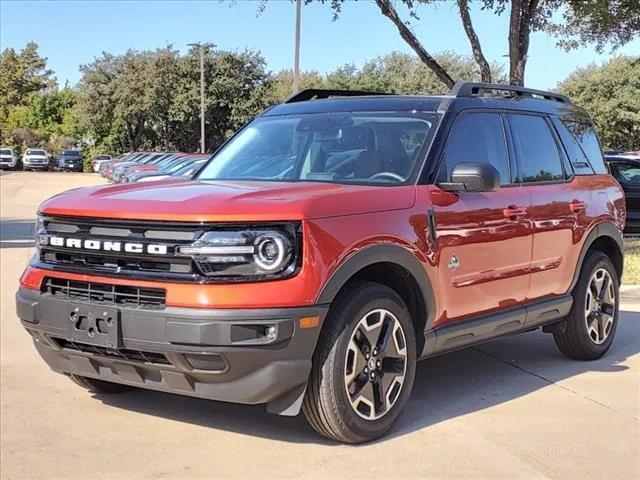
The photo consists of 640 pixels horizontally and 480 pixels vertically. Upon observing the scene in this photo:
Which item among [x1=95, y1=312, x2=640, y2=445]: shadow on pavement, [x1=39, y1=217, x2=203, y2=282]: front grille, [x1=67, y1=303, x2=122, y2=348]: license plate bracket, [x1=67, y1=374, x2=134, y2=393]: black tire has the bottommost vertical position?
[x1=95, y1=312, x2=640, y2=445]: shadow on pavement

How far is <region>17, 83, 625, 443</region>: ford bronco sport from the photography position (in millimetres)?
3783

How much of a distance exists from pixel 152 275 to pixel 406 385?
158cm

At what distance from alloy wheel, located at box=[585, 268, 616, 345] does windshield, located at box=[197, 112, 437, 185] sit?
2237 millimetres

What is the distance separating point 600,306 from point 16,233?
1350 cm

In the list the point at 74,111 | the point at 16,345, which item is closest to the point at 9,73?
the point at 74,111

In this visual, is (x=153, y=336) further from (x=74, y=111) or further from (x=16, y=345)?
(x=74, y=111)

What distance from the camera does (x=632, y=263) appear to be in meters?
11.5

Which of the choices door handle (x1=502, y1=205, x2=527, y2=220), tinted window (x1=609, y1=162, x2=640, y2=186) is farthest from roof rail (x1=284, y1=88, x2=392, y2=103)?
tinted window (x1=609, y1=162, x2=640, y2=186)

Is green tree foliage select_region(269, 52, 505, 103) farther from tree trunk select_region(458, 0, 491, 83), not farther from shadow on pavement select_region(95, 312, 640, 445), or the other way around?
shadow on pavement select_region(95, 312, 640, 445)

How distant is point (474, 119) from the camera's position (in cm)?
529

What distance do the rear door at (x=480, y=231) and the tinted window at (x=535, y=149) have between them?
0.18m

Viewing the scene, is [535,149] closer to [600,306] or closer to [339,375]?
[600,306]

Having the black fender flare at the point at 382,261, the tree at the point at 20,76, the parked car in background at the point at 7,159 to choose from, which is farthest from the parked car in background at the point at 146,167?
the tree at the point at 20,76

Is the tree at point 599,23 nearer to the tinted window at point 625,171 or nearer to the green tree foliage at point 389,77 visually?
the tinted window at point 625,171
